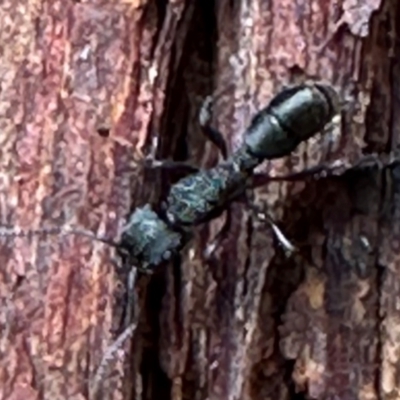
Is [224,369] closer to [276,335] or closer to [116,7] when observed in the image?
[276,335]

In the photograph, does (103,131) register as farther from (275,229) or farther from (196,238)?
(275,229)

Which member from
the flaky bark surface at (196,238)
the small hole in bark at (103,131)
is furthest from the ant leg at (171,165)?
the small hole in bark at (103,131)

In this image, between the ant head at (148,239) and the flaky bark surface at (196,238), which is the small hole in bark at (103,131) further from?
the ant head at (148,239)

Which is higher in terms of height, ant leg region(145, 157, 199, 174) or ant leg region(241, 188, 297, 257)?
ant leg region(145, 157, 199, 174)

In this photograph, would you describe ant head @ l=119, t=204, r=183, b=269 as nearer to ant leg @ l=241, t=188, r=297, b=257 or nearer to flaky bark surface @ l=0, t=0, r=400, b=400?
flaky bark surface @ l=0, t=0, r=400, b=400

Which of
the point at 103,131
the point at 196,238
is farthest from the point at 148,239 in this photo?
the point at 103,131

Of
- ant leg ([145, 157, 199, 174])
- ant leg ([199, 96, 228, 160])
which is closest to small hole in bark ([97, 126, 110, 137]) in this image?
ant leg ([145, 157, 199, 174])
